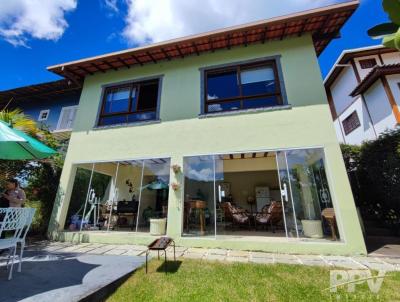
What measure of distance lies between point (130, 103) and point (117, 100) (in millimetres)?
716

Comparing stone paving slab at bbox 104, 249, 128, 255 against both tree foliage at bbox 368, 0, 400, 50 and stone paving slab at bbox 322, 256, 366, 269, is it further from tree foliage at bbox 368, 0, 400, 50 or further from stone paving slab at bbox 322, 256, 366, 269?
tree foliage at bbox 368, 0, 400, 50

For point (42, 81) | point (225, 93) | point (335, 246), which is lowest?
point (335, 246)

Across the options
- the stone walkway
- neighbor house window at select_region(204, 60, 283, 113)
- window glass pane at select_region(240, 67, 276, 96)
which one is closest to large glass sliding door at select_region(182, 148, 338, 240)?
the stone walkway

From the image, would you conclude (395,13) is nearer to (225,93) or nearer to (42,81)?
(225,93)

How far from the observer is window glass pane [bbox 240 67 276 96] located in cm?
733

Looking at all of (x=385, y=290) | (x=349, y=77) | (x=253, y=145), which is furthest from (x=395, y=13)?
(x=349, y=77)

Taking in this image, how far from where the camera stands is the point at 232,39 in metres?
7.50

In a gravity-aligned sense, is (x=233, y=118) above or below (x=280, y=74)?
below

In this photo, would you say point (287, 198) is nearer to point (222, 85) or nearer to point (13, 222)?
point (222, 85)

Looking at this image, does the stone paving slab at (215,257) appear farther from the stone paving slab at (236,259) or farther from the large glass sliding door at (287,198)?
the large glass sliding door at (287,198)

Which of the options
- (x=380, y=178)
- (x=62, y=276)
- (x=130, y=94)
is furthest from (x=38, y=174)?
(x=380, y=178)

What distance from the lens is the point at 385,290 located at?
3209 mm

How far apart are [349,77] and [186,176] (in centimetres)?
1428

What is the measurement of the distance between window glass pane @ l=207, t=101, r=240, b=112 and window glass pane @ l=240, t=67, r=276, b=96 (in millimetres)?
538
